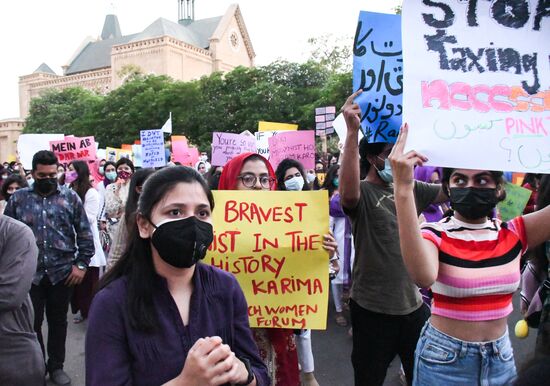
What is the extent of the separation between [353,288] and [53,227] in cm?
265

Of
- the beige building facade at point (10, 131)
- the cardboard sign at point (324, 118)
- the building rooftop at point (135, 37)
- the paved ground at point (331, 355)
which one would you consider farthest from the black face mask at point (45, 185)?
Result: the beige building facade at point (10, 131)

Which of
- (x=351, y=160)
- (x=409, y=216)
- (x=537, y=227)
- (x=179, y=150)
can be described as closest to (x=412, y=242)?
(x=409, y=216)

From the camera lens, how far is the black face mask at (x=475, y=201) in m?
2.08

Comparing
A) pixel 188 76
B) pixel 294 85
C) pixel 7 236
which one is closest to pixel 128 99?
pixel 294 85

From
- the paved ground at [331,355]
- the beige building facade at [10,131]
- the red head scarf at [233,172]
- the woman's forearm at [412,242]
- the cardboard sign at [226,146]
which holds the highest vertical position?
the beige building facade at [10,131]

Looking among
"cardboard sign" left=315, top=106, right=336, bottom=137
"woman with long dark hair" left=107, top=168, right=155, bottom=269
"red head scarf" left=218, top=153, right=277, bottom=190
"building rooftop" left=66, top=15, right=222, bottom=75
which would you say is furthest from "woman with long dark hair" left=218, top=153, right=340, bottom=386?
"building rooftop" left=66, top=15, right=222, bottom=75

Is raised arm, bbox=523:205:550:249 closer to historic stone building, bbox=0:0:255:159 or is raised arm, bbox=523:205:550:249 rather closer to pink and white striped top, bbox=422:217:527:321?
pink and white striped top, bbox=422:217:527:321

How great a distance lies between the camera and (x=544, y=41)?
209 centimetres

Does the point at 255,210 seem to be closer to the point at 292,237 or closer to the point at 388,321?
the point at 292,237

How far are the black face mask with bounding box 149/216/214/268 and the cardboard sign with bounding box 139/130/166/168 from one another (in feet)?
25.0

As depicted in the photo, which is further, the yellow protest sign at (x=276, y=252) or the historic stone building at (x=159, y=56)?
the historic stone building at (x=159, y=56)

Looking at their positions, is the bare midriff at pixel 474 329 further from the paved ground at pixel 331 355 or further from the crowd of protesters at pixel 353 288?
the paved ground at pixel 331 355

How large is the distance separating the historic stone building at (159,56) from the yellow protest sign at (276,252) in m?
60.4

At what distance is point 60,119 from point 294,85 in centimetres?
2645
